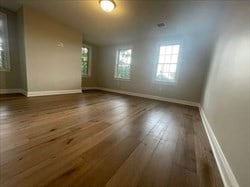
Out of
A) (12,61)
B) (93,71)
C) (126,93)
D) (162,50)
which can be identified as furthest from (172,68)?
(12,61)

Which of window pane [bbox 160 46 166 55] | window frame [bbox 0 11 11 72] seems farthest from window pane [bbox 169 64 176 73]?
window frame [bbox 0 11 11 72]

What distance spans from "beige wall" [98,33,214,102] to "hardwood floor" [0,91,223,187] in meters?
2.43

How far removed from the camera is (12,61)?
3.52 metres

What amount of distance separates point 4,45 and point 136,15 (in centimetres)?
374

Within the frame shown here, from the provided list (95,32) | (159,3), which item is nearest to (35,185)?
(159,3)

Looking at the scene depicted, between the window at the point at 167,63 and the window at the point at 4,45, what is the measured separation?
4.78m

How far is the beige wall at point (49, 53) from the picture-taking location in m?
3.26

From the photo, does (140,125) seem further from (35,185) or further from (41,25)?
(41,25)

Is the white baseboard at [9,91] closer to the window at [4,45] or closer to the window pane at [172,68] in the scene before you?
the window at [4,45]

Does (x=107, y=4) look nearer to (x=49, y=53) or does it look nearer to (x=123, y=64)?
(x=49, y=53)

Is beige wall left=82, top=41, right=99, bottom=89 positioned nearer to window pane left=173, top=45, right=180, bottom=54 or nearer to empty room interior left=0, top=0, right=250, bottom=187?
empty room interior left=0, top=0, right=250, bottom=187

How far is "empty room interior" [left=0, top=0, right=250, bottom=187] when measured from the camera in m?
0.95

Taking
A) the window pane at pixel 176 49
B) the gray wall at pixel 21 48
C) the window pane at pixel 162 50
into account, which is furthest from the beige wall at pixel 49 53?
the window pane at pixel 176 49

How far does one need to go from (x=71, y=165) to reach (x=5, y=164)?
0.51m
